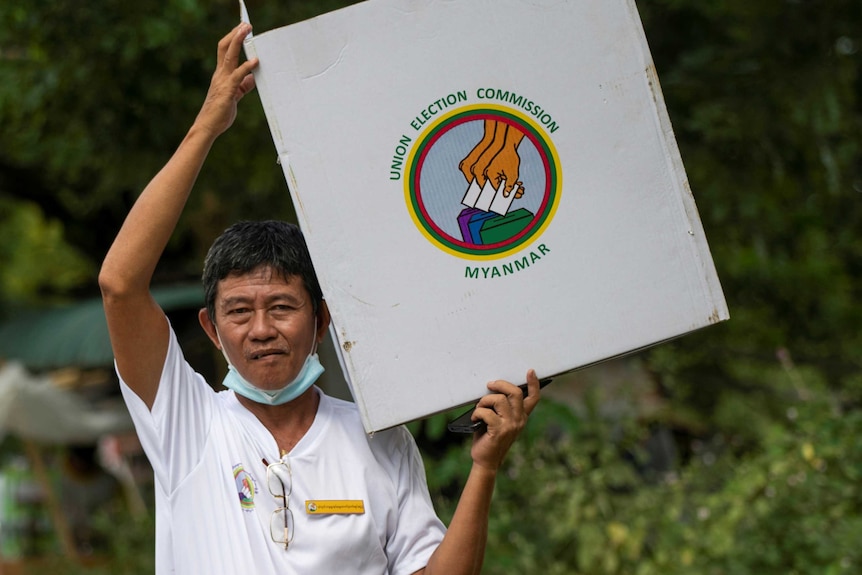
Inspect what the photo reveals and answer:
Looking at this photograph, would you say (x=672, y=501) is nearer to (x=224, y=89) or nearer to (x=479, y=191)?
(x=479, y=191)

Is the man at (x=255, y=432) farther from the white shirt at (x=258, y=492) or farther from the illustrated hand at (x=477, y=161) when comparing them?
the illustrated hand at (x=477, y=161)

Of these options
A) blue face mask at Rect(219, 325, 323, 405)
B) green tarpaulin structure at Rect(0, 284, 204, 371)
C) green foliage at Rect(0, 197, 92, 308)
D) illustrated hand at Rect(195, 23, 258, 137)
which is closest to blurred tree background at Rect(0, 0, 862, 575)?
green tarpaulin structure at Rect(0, 284, 204, 371)

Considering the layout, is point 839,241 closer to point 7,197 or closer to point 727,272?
point 727,272

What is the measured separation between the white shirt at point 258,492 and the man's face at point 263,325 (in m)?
0.13

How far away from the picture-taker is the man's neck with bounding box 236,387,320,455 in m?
2.54

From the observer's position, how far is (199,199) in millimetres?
6625

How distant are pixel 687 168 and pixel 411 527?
3714 mm

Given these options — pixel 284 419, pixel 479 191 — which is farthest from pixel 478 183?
pixel 284 419

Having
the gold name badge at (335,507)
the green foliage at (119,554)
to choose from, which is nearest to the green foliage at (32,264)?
the green foliage at (119,554)

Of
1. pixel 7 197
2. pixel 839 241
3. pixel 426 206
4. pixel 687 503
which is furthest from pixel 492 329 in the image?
pixel 7 197

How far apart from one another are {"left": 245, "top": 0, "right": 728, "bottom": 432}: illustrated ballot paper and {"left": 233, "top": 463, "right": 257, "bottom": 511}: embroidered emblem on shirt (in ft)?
0.96

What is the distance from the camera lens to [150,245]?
7.73 feet

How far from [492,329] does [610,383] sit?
570 cm

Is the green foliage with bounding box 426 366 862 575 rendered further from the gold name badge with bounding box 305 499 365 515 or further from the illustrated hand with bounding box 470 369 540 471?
the gold name badge with bounding box 305 499 365 515
